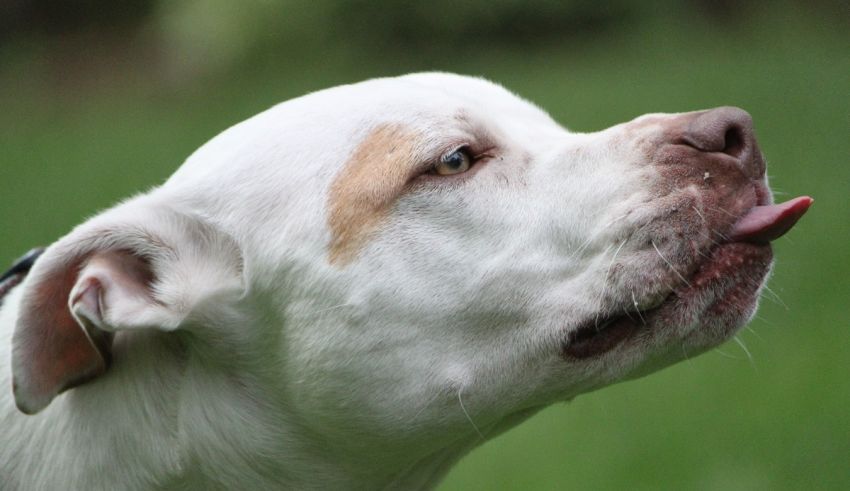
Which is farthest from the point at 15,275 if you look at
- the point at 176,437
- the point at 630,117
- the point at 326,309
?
the point at 630,117

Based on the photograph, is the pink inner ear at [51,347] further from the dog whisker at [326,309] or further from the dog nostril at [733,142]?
the dog nostril at [733,142]

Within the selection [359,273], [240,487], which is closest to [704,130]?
[359,273]

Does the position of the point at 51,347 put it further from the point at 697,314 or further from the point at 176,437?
the point at 697,314

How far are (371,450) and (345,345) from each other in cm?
31

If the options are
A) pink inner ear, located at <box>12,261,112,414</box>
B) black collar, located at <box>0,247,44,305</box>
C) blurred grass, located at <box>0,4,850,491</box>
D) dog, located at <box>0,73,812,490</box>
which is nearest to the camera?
pink inner ear, located at <box>12,261,112,414</box>

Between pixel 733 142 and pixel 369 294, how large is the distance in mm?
1097

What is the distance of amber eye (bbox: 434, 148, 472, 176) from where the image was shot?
3.52 m

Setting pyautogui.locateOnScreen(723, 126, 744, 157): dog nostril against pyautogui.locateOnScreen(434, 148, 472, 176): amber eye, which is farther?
pyautogui.locateOnScreen(434, 148, 472, 176): amber eye

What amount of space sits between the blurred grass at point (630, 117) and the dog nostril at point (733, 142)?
8.78 feet

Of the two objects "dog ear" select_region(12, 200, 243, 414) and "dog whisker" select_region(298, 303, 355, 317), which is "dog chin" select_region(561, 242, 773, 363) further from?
"dog ear" select_region(12, 200, 243, 414)

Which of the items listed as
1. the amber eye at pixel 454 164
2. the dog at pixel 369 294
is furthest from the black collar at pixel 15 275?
the amber eye at pixel 454 164

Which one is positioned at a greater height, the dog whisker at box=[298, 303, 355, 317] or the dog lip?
the dog whisker at box=[298, 303, 355, 317]

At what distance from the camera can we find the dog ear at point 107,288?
Result: 3.21 m

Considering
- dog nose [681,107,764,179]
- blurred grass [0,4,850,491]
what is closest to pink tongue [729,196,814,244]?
dog nose [681,107,764,179]
